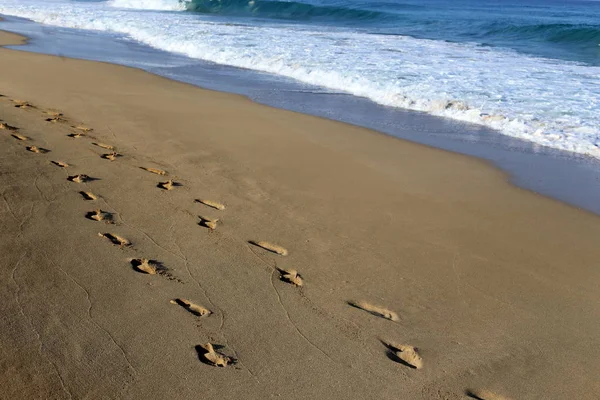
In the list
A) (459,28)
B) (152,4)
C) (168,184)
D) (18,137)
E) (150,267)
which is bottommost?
(150,267)

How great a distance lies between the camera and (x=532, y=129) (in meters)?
7.81

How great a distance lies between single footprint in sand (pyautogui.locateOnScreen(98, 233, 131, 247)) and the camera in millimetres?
3902

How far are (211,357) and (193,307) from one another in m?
0.49

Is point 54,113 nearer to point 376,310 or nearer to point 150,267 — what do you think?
point 150,267

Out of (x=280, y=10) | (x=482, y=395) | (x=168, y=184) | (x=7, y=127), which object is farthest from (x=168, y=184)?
(x=280, y=10)

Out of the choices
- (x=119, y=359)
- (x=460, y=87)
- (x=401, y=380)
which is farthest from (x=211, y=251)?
(x=460, y=87)

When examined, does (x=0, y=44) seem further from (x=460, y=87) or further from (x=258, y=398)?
(x=258, y=398)

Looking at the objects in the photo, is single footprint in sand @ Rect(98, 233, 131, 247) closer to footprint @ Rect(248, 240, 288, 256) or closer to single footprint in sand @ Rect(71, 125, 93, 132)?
footprint @ Rect(248, 240, 288, 256)

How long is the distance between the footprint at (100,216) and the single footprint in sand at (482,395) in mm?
2663

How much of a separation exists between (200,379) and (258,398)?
0.92ft

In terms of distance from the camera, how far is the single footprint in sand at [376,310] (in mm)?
3373

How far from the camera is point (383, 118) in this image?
8.48 meters

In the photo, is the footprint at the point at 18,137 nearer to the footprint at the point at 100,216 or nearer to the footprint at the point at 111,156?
the footprint at the point at 111,156

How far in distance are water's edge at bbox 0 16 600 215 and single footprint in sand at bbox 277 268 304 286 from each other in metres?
3.00
